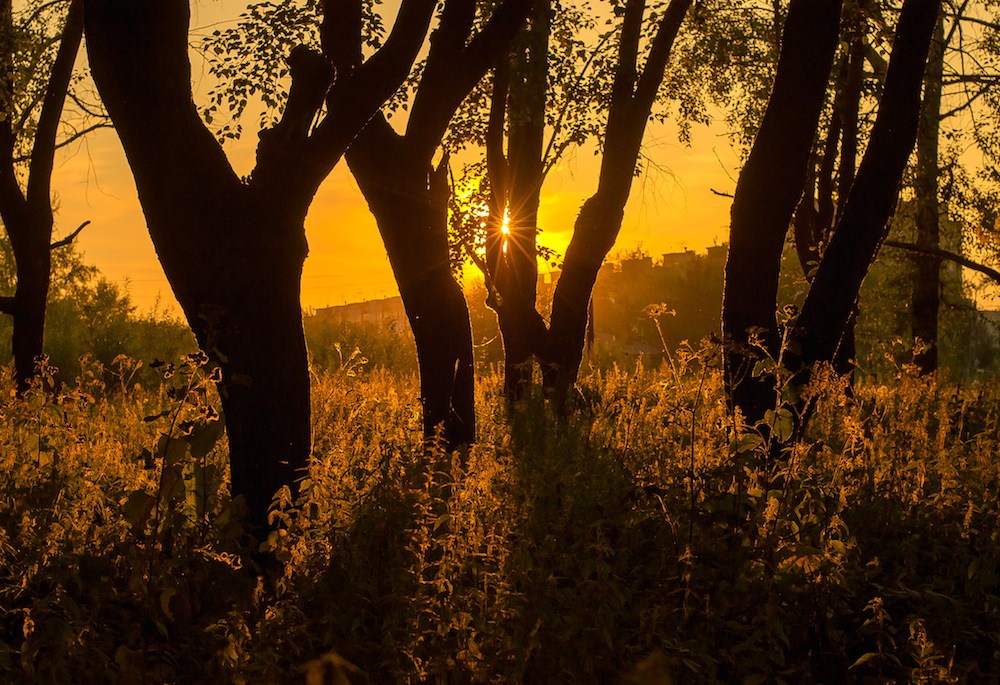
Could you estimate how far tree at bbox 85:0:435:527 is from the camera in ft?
16.3

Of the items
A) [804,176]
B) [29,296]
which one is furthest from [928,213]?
[29,296]

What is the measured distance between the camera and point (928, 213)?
17.1 meters

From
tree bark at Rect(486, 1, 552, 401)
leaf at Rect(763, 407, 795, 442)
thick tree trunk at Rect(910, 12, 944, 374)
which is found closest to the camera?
leaf at Rect(763, 407, 795, 442)

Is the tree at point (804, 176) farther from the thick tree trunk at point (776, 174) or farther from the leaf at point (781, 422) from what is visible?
the leaf at point (781, 422)

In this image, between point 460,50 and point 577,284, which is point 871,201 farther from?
point 577,284

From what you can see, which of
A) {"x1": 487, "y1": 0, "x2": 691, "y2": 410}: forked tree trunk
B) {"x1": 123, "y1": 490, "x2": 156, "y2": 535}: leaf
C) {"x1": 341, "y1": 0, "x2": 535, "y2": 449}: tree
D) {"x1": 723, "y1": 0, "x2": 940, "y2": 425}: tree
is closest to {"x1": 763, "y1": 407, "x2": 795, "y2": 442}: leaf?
{"x1": 723, "y1": 0, "x2": 940, "y2": 425}: tree

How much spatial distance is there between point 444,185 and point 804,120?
299cm

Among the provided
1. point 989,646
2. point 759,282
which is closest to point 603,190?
point 759,282

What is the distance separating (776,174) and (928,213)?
12.4 m

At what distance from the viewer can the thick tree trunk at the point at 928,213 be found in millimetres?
16156

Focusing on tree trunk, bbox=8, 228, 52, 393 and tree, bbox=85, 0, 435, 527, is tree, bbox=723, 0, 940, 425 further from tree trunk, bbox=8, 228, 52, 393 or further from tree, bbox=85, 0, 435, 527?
tree trunk, bbox=8, 228, 52, 393

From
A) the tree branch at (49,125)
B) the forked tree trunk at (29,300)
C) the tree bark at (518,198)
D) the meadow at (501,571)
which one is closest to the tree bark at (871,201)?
the meadow at (501,571)

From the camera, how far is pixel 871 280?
1093 inches

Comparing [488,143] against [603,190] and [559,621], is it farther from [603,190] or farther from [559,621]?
[559,621]
